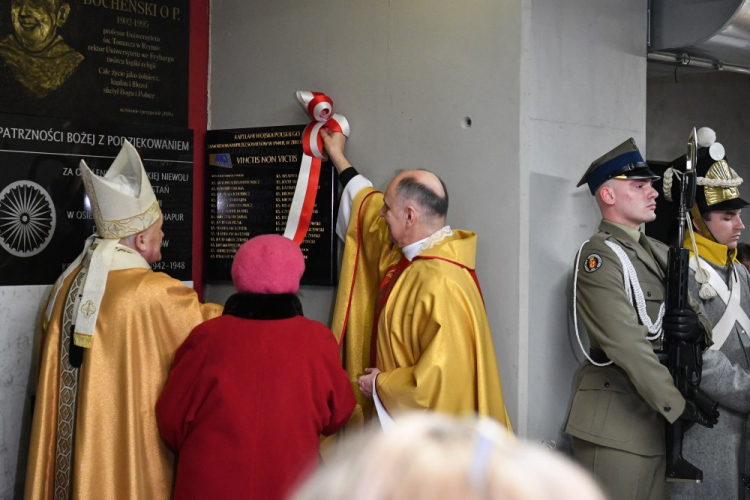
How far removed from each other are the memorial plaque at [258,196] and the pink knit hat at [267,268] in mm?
1014

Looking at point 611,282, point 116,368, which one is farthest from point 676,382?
point 116,368

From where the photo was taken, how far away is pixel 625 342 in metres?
3.11

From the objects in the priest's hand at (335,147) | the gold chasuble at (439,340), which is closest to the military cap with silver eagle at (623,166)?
the gold chasuble at (439,340)

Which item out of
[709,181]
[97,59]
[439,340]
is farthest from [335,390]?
[97,59]

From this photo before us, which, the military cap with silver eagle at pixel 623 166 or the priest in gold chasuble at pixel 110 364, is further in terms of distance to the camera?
the military cap with silver eagle at pixel 623 166

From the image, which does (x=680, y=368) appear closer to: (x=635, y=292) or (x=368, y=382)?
(x=635, y=292)

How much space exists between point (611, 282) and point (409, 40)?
135cm

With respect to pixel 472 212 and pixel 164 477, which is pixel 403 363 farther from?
pixel 164 477

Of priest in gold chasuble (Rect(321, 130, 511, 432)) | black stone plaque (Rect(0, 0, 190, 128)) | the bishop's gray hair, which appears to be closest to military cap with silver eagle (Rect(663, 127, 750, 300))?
priest in gold chasuble (Rect(321, 130, 511, 432))

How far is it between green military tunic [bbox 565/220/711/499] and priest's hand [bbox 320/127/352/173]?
1.13 meters

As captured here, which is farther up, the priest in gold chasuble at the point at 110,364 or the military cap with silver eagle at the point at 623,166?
the military cap with silver eagle at the point at 623,166

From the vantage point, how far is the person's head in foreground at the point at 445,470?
82cm

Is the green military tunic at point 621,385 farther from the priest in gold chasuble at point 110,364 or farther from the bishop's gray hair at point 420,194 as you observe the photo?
the priest in gold chasuble at point 110,364

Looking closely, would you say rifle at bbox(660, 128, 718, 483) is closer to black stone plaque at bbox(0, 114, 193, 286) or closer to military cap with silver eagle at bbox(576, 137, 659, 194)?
military cap with silver eagle at bbox(576, 137, 659, 194)
